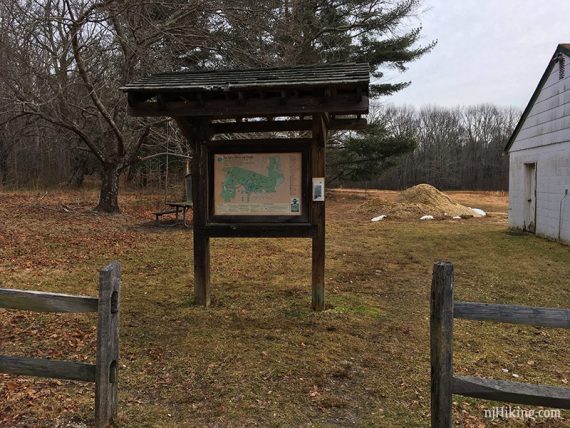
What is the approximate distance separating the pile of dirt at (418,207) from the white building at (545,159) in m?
5.55

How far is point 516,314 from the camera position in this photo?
269 cm

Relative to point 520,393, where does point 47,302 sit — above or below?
above

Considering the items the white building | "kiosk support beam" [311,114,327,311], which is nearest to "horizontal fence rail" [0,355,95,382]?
"kiosk support beam" [311,114,327,311]

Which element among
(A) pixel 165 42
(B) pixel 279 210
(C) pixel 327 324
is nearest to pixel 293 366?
(C) pixel 327 324

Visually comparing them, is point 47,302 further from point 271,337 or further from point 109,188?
point 109,188

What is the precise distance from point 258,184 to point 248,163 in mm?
300

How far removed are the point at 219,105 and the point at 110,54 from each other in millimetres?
11364

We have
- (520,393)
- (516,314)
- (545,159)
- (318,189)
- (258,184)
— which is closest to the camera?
(520,393)

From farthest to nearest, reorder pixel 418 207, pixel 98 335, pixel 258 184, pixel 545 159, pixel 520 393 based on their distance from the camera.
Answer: pixel 418 207, pixel 545 159, pixel 258 184, pixel 98 335, pixel 520 393

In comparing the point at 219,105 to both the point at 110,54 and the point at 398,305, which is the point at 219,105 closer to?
the point at 398,305

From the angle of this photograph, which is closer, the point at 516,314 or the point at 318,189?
the point at 516,314

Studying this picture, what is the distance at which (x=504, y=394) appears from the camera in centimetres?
259

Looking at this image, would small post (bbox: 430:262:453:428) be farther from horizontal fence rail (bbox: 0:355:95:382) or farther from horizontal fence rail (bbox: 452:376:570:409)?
horizontal fence rail (bbox: 0:355:95:382)

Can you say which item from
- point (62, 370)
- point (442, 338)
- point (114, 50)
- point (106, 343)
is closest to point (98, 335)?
point (106, 343)
